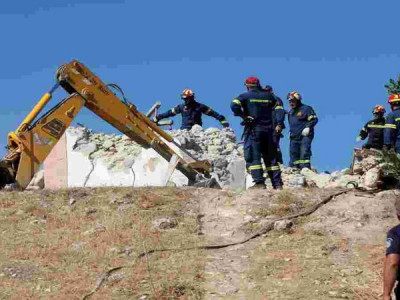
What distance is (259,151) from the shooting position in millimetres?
14219

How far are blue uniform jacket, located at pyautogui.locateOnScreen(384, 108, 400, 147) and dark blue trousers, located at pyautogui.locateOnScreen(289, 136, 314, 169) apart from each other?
3.25 m

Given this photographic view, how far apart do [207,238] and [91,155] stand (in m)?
7.60

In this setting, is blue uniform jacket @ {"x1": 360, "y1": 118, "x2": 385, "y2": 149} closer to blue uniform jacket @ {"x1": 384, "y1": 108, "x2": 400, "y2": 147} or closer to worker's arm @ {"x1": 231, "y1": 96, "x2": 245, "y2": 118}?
blue uniform jacket @ {"x1": 384, "y1": 108, "x2": 400, "y2": 147}

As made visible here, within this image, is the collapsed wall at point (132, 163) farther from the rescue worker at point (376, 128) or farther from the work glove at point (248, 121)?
the work glove at point (248, 121)

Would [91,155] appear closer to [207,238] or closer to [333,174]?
[333,174]

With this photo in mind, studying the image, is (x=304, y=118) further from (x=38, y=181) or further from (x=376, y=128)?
(x=38, y=181)

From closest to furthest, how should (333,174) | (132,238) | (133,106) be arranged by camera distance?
(132,238), (133,106), (333,174)

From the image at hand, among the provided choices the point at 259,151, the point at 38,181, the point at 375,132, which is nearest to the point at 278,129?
the point at 375,132

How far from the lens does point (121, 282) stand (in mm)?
10312

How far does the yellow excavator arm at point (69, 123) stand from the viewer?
14.5 meters

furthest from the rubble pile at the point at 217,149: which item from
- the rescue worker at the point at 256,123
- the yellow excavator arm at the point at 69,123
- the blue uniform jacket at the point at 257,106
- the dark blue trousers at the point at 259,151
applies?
the blue uniform jacket at the point at 257,106

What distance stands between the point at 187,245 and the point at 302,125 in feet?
26.3

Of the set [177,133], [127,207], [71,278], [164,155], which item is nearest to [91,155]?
[177,133]

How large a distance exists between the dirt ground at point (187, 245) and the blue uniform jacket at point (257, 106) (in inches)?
50.4
